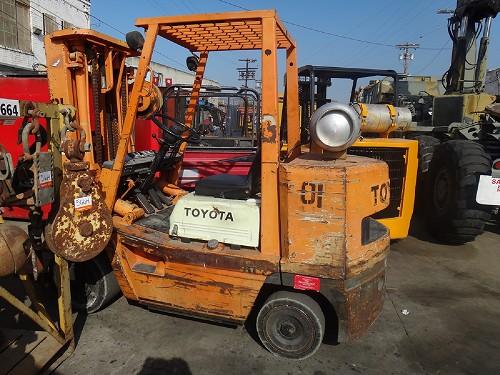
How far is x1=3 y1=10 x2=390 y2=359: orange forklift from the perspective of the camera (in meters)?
2.79

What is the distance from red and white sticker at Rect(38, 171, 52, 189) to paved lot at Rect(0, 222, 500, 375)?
1.31 metres

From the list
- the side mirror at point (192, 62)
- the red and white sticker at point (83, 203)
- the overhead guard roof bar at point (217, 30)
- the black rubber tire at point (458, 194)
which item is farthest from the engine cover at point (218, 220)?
the black rubber tire at point (458, 194)

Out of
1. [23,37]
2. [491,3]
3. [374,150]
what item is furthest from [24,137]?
[23,37]

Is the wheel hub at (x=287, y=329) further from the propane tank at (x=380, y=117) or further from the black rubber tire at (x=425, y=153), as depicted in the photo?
the black rubber tire at (x=425, y=153)

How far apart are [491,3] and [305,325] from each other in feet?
24.0

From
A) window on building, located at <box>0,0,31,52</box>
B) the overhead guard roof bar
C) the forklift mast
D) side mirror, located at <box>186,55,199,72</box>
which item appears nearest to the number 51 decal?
the overhead guard roof bar

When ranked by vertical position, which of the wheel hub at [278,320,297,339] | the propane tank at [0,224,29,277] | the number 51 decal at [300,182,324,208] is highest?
the number 51 decal at [300,182,324,208]

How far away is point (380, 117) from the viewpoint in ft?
16.9

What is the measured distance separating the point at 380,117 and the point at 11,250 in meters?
4.23

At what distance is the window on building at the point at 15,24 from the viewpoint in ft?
51.3

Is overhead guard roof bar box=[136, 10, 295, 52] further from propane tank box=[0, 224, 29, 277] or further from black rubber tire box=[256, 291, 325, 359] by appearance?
black rubber tire box=[256, 291, 325, 359]

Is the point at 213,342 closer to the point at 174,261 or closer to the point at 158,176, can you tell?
the point at 174,261

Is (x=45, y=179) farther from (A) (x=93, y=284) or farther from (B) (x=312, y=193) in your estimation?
(B) (x=312, y=193)

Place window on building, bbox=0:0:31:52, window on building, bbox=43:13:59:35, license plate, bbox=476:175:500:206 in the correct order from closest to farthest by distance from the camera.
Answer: license plate, bbox=476:175:500:206 < window on building, bbox=0:0:31:52 < window on building, bbox=43:13:59:35
